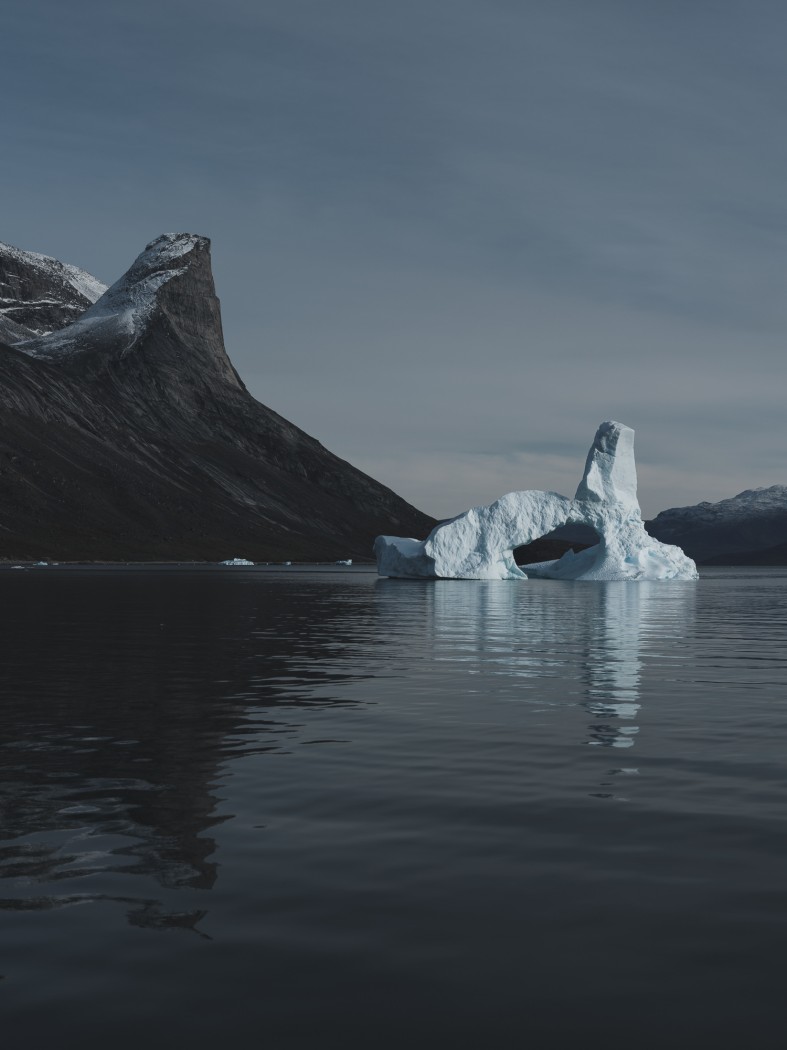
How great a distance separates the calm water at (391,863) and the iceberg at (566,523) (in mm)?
82580

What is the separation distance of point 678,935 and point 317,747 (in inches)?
374

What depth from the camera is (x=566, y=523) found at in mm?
109188

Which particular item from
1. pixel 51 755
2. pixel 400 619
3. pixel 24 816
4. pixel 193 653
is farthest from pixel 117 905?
pixel 400 619

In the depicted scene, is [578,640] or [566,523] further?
[566,523]

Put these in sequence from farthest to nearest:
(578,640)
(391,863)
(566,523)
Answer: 1. (566,523)
2. (578,640)
3. (391,863)

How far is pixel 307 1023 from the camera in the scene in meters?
7.12

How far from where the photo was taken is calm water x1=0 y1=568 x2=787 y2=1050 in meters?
7.34

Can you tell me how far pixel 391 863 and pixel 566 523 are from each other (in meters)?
99.9

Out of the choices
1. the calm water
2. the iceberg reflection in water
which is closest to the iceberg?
the iceberg reflection in water

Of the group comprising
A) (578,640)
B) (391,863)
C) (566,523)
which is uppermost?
(566,523)

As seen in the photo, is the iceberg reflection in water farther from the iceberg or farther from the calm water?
the iceberg

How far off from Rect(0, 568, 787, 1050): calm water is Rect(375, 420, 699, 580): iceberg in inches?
3251

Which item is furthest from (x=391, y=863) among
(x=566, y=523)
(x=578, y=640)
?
(x=566, y=523)

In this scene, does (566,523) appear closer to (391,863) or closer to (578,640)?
(578,640)
